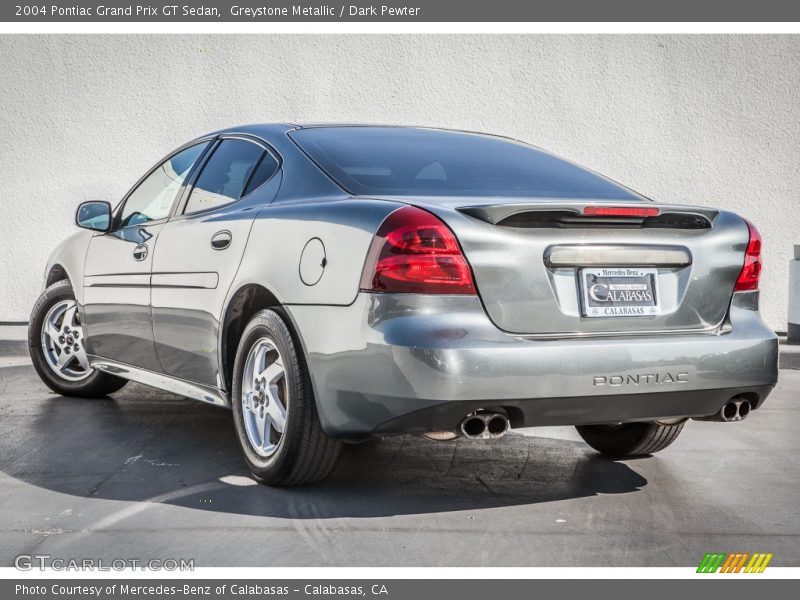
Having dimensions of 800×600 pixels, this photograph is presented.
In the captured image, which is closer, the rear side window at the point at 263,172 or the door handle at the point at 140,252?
the rear side window at the point at 263,172

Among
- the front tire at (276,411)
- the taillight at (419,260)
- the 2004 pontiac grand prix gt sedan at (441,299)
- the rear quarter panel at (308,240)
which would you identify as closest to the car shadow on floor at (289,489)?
the front tire at (276,411)

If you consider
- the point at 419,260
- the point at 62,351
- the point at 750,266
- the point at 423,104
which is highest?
the point at 423,104

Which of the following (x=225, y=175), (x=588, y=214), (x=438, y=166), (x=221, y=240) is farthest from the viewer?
(x=225, y=175)

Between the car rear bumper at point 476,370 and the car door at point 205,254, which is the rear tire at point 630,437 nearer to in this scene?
the car rear bumper at point 476,370

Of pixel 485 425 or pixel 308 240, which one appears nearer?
pixel 485 425

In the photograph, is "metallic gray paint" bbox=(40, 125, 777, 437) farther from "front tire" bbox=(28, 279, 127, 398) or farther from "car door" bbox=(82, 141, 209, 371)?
"front tire" bbox=(28, 279, 127, 398)

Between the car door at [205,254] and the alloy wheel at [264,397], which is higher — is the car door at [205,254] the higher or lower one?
the higher one

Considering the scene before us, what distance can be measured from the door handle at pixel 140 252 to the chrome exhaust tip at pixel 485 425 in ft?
7.86

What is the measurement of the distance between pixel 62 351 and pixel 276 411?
3021 millimetres

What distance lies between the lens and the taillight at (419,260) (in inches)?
153

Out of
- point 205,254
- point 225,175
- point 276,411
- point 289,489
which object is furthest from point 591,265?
point 225,175

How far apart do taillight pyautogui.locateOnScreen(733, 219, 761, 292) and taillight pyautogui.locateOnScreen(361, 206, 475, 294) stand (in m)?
1.19

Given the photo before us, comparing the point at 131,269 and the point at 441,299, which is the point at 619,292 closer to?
the point at 441,299

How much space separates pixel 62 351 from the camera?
7117mm
